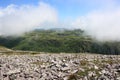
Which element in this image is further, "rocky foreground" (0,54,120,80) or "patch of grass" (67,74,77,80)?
"patch of grass" (67,74,77,80)

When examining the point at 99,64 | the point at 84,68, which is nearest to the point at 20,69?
the point at 84,68

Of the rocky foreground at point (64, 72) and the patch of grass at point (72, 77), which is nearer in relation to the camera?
the rocky foreground at point (64, 72)

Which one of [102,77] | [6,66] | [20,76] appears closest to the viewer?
[102,77]

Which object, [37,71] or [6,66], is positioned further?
[6,66]

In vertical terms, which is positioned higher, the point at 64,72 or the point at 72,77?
the point at 64,72

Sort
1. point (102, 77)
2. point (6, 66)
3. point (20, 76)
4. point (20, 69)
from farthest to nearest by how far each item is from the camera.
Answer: point (6, 66) → point (20, 69) → point (20, 76) → point (102, 77)

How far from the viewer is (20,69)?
29688mm

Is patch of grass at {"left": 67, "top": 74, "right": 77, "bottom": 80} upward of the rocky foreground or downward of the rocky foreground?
downward

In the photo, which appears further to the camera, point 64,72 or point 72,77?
point 64,72

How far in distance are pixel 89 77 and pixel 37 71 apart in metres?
5.88

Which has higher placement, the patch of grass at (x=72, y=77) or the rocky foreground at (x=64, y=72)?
the rocky foreground at (x=64, y=72)

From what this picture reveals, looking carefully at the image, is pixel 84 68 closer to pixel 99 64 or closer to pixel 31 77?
pixel 99 64

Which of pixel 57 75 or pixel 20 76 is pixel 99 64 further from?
pixel 20 76

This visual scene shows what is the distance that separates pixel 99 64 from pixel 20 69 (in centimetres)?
933
